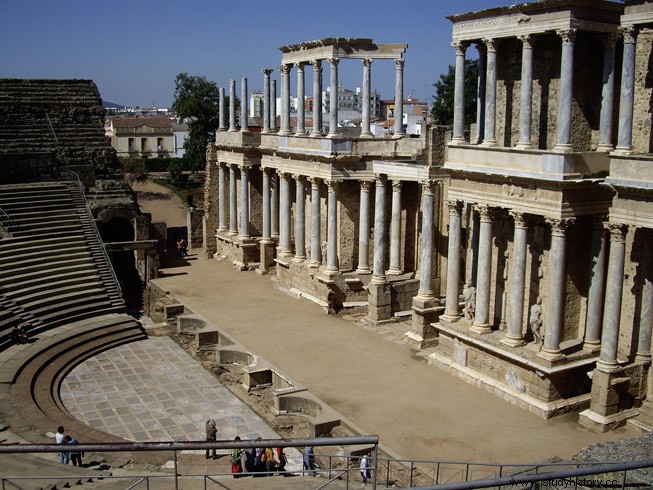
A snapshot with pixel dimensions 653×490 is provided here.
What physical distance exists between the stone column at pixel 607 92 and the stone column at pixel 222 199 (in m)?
21.1

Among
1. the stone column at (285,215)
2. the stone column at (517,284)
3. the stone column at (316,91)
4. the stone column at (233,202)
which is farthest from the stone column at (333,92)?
the stone column at (517,284)

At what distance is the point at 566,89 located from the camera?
16.3m

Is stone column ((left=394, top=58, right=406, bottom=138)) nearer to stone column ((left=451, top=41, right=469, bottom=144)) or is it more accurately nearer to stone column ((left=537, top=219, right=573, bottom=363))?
stone column ((left=451, top=41, right=469, bottom=144))

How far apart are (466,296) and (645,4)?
27.6 ft

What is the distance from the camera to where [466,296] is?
64.8ft

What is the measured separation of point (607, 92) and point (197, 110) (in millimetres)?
46192

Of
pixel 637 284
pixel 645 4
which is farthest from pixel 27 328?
pixel 645 4

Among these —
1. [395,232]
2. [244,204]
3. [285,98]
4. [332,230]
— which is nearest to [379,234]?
[395,232]

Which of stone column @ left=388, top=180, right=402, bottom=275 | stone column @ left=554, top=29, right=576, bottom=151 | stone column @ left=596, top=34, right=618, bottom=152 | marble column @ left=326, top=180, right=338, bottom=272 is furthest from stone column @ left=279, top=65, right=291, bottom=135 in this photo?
stone column @ left=596, top=34, right=618, bottom=152

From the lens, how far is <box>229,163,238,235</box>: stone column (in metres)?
33.6

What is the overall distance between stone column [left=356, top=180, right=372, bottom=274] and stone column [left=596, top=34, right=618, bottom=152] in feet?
33.0

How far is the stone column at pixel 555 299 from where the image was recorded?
16641 mm

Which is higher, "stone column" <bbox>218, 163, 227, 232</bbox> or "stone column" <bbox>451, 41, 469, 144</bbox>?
"stone column" <bbox>451, 41, 469, 144</bbox>

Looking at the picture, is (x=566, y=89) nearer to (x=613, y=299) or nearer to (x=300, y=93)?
(x=613, y=299)
